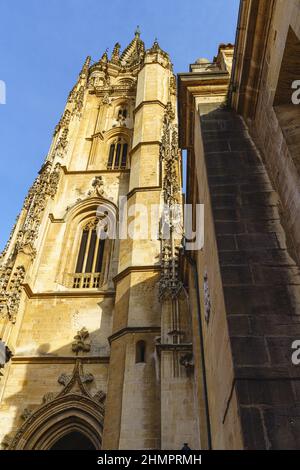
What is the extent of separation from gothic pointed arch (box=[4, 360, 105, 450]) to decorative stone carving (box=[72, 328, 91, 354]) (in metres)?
0.89

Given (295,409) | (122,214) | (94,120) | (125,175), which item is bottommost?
(295,409)

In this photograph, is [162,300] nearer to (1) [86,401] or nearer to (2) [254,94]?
(1) [86,401]

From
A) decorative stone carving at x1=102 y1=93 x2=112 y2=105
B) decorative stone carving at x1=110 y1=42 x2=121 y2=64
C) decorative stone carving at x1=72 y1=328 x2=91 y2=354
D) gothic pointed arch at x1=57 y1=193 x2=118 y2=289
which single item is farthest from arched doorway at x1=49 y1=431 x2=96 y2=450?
decorative stone carving at x1=110 y1=42 x2=121 y2=64

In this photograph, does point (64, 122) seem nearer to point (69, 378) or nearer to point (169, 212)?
point (169, 212)

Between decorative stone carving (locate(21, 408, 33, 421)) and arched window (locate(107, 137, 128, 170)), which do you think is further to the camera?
arched window (locate(107, 137, 128, 170))

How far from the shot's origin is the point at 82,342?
445 inches

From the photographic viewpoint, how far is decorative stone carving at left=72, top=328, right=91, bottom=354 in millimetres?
11211

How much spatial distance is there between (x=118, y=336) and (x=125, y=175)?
921 cm

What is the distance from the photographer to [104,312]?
12250 mm

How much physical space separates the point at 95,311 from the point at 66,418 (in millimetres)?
3208

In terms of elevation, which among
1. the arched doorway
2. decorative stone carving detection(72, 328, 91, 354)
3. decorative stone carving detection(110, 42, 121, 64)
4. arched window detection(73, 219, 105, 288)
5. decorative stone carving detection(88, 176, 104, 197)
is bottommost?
the arched doorway

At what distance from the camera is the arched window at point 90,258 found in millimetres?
13828

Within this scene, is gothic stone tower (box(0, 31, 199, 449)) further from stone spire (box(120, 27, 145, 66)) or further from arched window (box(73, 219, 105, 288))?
stone spire (box(120, 27, 145, 66))

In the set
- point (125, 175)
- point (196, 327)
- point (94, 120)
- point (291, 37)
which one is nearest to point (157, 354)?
point (196, 327)
